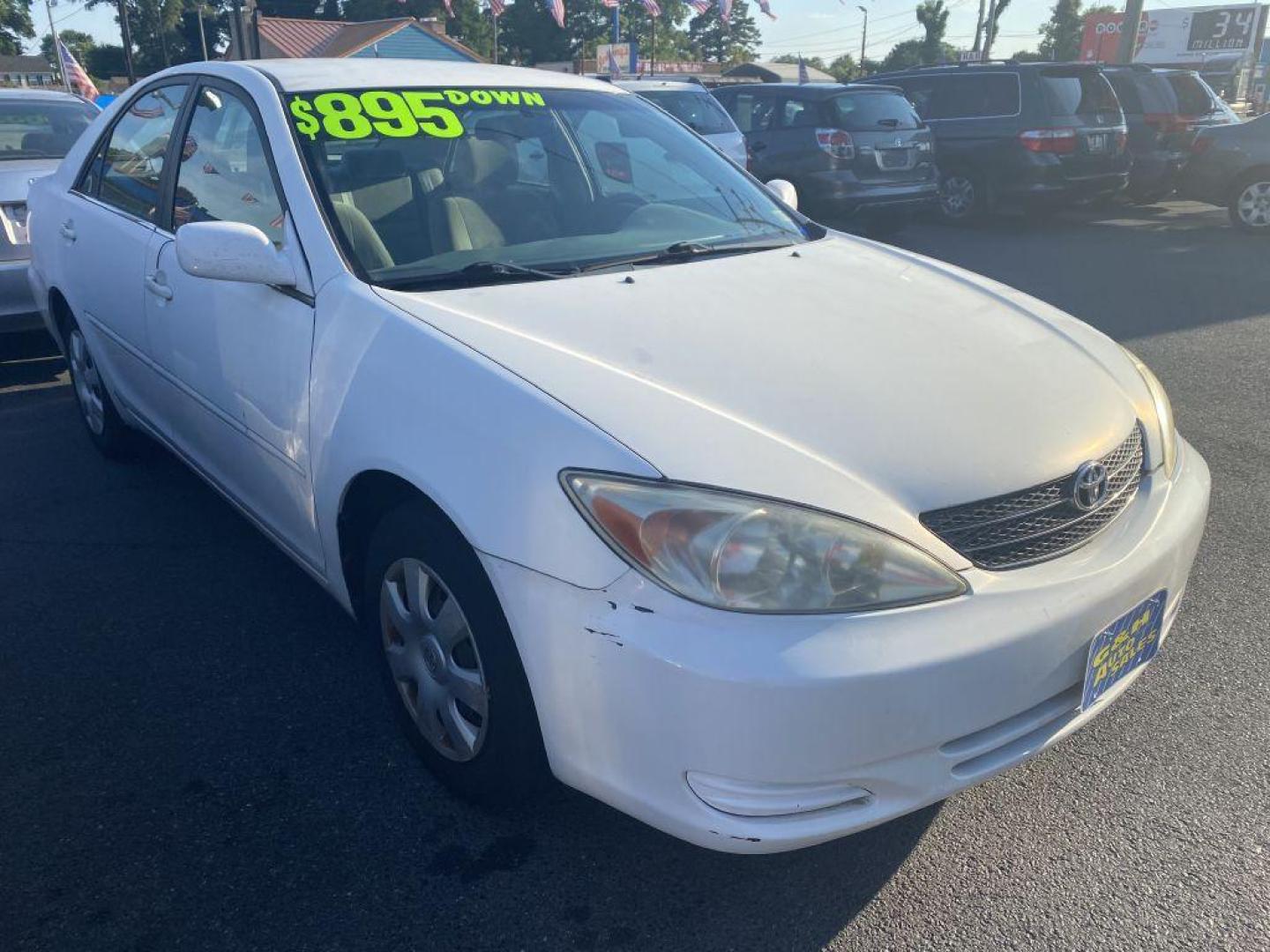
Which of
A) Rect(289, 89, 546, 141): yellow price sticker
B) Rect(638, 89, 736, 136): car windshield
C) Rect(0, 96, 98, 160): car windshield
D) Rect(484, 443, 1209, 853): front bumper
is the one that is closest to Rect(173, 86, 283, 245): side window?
Rect(289, 89, 546, 141): yellow price sticker

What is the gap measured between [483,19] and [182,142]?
62.3 metres

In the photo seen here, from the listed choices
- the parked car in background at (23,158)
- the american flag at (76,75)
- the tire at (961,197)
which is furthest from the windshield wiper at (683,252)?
the american flag at (76,75)

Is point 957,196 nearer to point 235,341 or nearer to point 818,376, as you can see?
point 235,341

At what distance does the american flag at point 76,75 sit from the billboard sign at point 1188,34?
111ft

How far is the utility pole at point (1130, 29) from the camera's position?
17.6 metres

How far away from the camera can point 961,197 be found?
1265 centimetres

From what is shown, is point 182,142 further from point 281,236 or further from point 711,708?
point 711,708

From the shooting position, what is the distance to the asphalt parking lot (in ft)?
7.08

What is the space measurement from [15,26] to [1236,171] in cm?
5724

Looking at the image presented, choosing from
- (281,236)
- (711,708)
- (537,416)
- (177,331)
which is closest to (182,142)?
(177,331)

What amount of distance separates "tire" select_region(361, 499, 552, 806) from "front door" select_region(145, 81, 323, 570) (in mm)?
419

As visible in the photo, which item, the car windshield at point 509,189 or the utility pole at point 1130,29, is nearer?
the car windshield at point 509,189

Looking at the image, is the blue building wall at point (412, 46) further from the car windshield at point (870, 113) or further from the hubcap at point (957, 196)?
the car windshield at point (870, 113)

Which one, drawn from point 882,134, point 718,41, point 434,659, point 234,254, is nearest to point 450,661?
point 434,659
